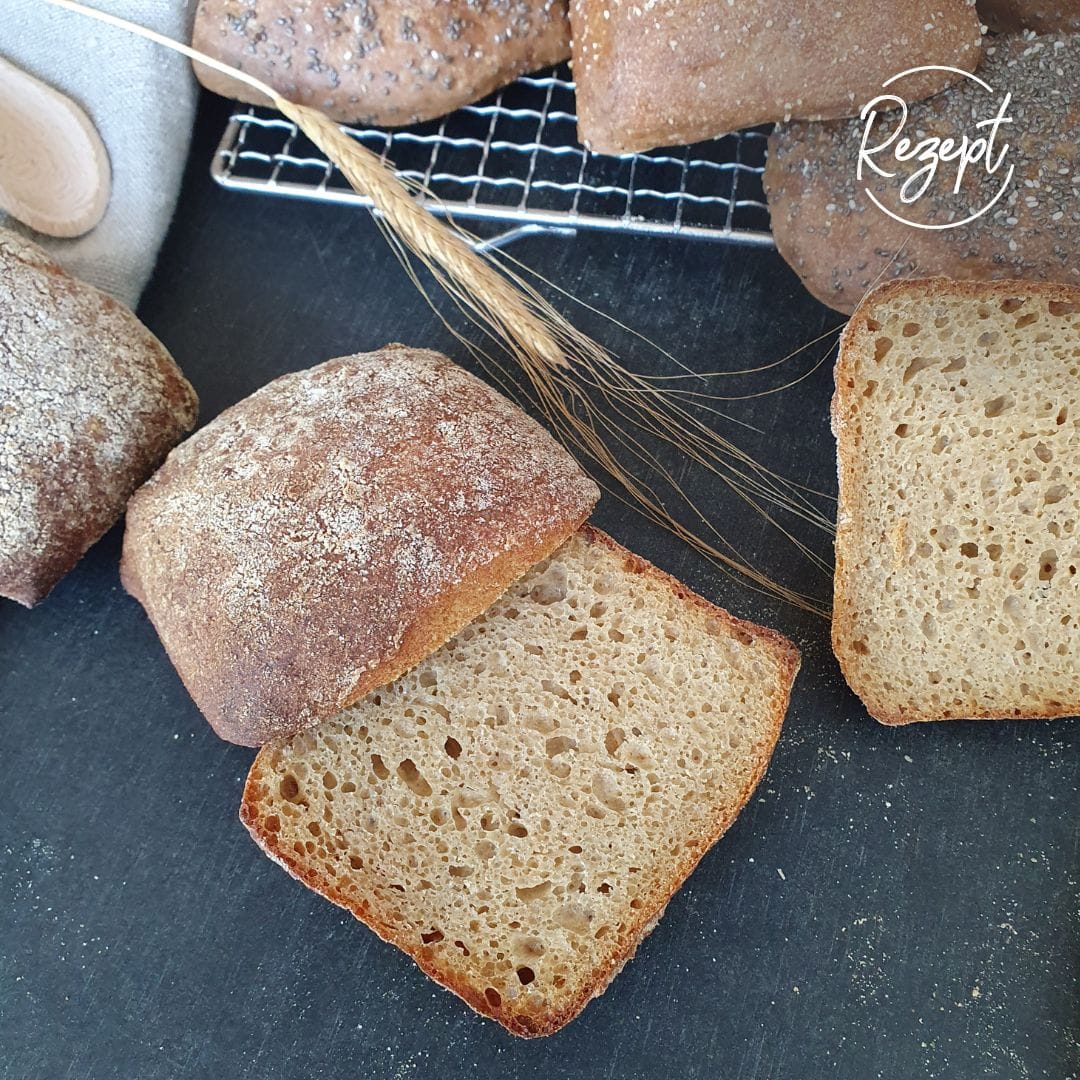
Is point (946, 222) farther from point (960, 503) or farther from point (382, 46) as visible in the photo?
point (382, 46)

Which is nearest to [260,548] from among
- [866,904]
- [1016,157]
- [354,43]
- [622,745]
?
[622,745]

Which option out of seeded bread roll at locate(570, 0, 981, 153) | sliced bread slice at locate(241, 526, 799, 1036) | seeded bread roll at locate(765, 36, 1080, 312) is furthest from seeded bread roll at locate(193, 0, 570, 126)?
sliced bread slice at locate(241, 526, 799, 1036)

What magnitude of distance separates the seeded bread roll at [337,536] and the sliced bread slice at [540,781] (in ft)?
0.39

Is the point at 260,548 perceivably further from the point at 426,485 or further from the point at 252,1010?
the point at 252,1010

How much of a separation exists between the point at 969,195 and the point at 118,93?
1695 mm

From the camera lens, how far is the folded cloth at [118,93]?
219 cm

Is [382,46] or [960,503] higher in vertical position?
[382,46]

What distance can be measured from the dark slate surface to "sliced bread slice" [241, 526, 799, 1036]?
5.6 inches

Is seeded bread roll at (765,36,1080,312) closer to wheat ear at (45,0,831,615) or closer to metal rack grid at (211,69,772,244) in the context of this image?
metal rack grid at (211,69,772,244)

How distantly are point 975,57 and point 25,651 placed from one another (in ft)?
6.87

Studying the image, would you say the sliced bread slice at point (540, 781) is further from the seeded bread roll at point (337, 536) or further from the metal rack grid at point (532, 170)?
the metal rack grid at point (532, 170)

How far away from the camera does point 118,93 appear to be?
7.24 ft

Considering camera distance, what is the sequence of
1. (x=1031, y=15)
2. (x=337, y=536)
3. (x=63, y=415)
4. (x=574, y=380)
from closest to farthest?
(x=337, y=536)
(x=63, y=415)
(x=1031, y=15)
(x=574, y=380)

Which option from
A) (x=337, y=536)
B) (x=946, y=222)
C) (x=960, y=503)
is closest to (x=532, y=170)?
(x=946, y=222)
